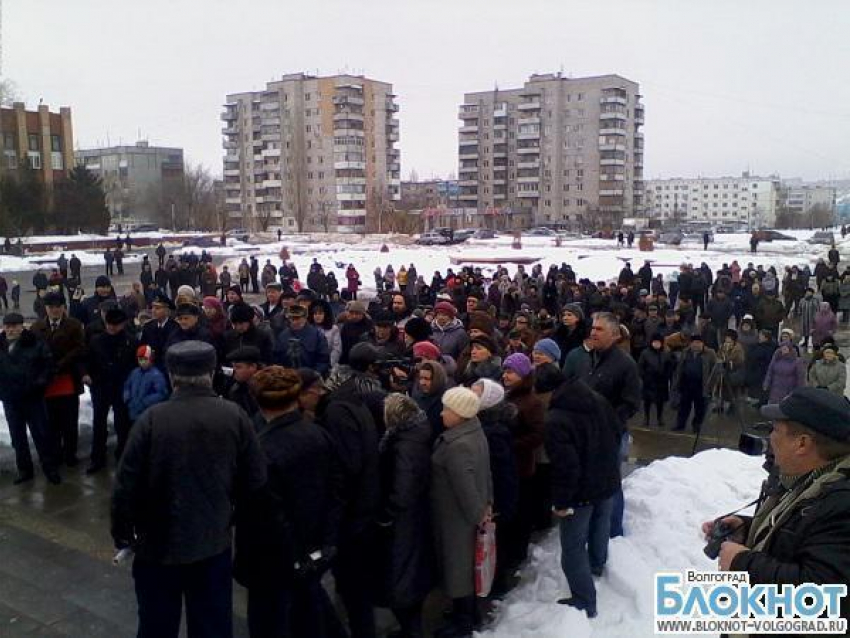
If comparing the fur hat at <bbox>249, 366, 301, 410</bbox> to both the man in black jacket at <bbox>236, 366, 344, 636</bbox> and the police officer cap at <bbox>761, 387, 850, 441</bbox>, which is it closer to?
the man in black jacket at <bbox>236, 366, 344, 636</bbox>

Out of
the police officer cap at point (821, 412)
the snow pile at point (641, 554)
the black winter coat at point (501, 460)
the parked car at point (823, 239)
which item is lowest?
the snow pile at point (641, 554)

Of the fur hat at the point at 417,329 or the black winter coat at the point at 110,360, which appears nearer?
the fur hat at the point at 417,329

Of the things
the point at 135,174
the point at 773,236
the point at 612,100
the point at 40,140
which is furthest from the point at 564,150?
the point at 135,174

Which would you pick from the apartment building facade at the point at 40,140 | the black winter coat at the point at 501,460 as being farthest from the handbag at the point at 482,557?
the apartment building facade at the point at 40,140

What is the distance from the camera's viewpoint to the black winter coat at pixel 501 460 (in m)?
4.29

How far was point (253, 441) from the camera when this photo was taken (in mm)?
3250

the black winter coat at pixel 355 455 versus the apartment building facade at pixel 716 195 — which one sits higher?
the apartment building facade at pixel 716 195

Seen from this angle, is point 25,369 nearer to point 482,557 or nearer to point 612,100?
point 482,557

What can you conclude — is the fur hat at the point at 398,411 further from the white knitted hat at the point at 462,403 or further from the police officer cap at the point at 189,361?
the police officer cap at the point at 189,361

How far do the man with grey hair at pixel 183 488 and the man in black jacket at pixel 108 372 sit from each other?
3.89 meters

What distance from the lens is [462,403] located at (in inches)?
155

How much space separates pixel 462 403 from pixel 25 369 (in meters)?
4.49

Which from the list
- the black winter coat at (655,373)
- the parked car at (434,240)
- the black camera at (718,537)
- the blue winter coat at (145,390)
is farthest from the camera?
the parked car at (434,240)

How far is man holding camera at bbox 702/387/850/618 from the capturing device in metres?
2.11
